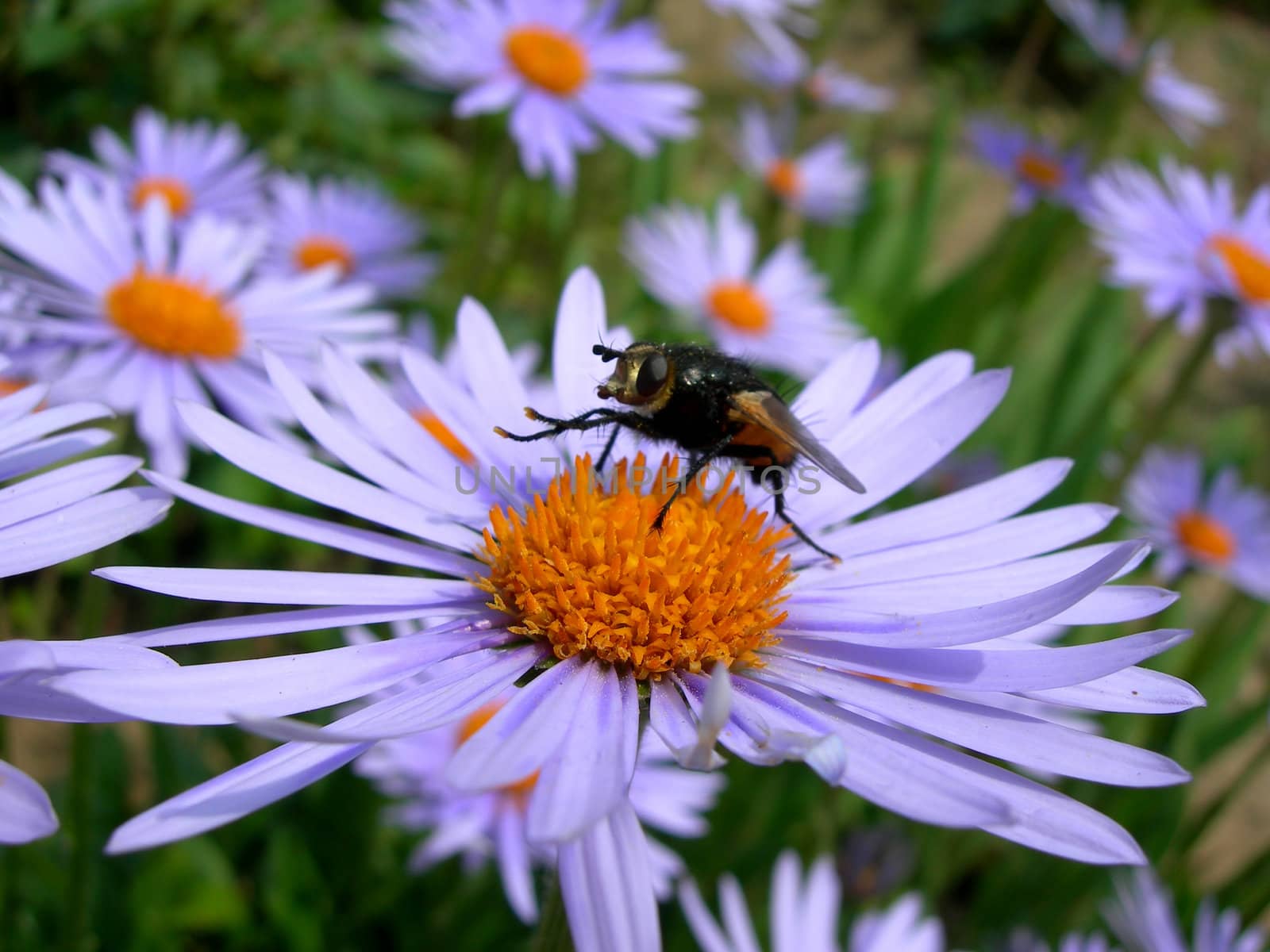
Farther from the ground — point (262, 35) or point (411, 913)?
point (262, 35)

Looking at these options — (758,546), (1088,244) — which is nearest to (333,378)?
(758,546)

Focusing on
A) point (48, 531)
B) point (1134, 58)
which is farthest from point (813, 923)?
point (1134, 58)

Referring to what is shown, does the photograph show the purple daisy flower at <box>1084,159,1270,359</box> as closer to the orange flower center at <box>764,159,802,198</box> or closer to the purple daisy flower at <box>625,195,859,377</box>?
the purple daisy flower at <box>625,195,859,377</box>

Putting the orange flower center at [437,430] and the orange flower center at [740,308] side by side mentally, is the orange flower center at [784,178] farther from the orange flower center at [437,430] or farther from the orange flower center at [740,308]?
the orange flower center at [437,430]

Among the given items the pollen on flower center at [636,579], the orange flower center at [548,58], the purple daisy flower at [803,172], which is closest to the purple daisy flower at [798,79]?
the purple daisy flower at [803,172]

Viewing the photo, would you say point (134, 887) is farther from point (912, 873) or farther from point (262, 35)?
point (262, 35)

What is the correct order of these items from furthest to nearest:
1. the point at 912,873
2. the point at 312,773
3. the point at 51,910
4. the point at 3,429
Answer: the point at 912,873, the point at 51,910, the point at 3,429, the point at 312,773

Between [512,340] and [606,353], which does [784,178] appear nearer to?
[512,340]
